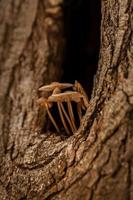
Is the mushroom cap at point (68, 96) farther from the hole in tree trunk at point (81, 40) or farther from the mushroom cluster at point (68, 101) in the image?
the hole in tree trunk at point (81, 40)

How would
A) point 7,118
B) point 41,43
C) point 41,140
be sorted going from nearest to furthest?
point 41,140, point 7,118, point 41,43

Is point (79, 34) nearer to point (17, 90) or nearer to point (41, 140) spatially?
point (17, 90)

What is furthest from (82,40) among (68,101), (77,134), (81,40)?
(77,134)

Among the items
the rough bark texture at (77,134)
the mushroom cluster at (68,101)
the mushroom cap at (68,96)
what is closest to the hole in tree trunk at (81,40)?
the rough bark texture at (77,134)

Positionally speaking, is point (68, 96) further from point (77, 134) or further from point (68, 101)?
point (77, 134)

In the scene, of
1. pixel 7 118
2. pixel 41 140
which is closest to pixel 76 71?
pixel 7 118

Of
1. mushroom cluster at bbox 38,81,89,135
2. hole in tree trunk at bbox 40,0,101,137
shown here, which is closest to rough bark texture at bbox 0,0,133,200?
mushroom cluster at bbox 38,81,89,135

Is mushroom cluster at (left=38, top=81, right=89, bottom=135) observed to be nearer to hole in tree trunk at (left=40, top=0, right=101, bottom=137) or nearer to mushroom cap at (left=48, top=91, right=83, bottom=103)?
mushroom cap at (left=48, top=91, right=83, bottom=103)
